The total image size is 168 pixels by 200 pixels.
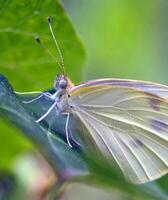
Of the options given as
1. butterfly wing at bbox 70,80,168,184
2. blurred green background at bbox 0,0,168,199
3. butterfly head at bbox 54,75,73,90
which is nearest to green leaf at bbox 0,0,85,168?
blurred green background at bbox 0,0,168,199

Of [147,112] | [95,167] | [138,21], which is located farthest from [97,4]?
[95,167]

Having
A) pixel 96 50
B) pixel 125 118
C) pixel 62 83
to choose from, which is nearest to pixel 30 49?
pixel 62 83

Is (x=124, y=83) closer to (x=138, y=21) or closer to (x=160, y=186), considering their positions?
(x=160, y=186)

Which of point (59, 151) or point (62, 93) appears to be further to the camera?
point (62, 93)

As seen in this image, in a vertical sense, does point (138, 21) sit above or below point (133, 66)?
above

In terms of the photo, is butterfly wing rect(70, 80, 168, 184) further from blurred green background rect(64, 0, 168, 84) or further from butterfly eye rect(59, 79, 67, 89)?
blurred green background rect(64, 0, 168, 84)

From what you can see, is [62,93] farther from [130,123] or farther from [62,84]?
[130,123]

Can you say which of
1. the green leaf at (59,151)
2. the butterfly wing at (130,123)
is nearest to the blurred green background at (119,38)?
the butterfly wing at (130,123)
